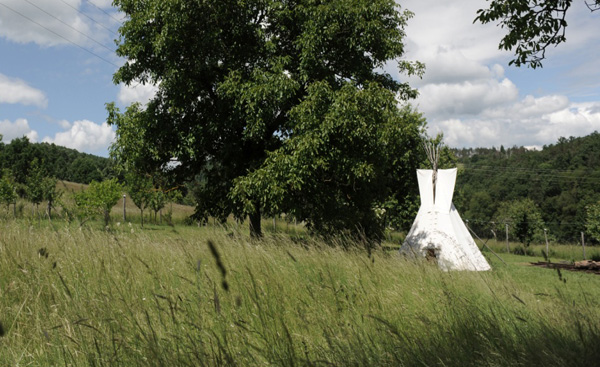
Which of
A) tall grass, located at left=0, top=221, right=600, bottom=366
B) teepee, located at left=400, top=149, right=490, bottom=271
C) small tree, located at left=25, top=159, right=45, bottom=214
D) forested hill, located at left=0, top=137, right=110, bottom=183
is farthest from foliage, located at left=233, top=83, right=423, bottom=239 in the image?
forested hill, located at left=0, top=137, right=110, bottom=183

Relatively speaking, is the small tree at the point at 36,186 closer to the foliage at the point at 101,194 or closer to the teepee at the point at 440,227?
the foliage at the point at 101,194

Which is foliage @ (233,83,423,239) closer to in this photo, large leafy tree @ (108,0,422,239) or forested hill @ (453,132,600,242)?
large leafy tree @ (108,0,422,239)

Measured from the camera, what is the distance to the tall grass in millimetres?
2732

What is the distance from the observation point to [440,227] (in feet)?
57.4

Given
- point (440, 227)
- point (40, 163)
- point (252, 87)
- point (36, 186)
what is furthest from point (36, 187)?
point (40, 163)

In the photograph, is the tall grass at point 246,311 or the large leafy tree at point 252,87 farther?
the large leafy tree at point 252,87

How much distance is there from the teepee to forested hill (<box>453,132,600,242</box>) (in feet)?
185

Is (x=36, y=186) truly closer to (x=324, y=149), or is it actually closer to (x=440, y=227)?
(x=324, y=149)

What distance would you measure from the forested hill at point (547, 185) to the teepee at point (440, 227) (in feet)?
185

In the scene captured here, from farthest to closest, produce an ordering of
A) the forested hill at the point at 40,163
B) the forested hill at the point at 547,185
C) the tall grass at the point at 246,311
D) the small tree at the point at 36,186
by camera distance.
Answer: the forested hill at the point at 547,185, the forested hill at the point at 40,163, the small tree at the point at 36,186, the tall grass at the point at 246,311

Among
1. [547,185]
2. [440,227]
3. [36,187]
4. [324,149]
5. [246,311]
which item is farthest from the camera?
[547,185]

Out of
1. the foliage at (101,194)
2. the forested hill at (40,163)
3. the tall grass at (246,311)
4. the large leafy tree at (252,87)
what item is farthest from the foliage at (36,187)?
the forested hill at (40,163)

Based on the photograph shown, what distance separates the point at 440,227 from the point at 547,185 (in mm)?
83131

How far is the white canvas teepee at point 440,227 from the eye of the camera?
56.0 ft
